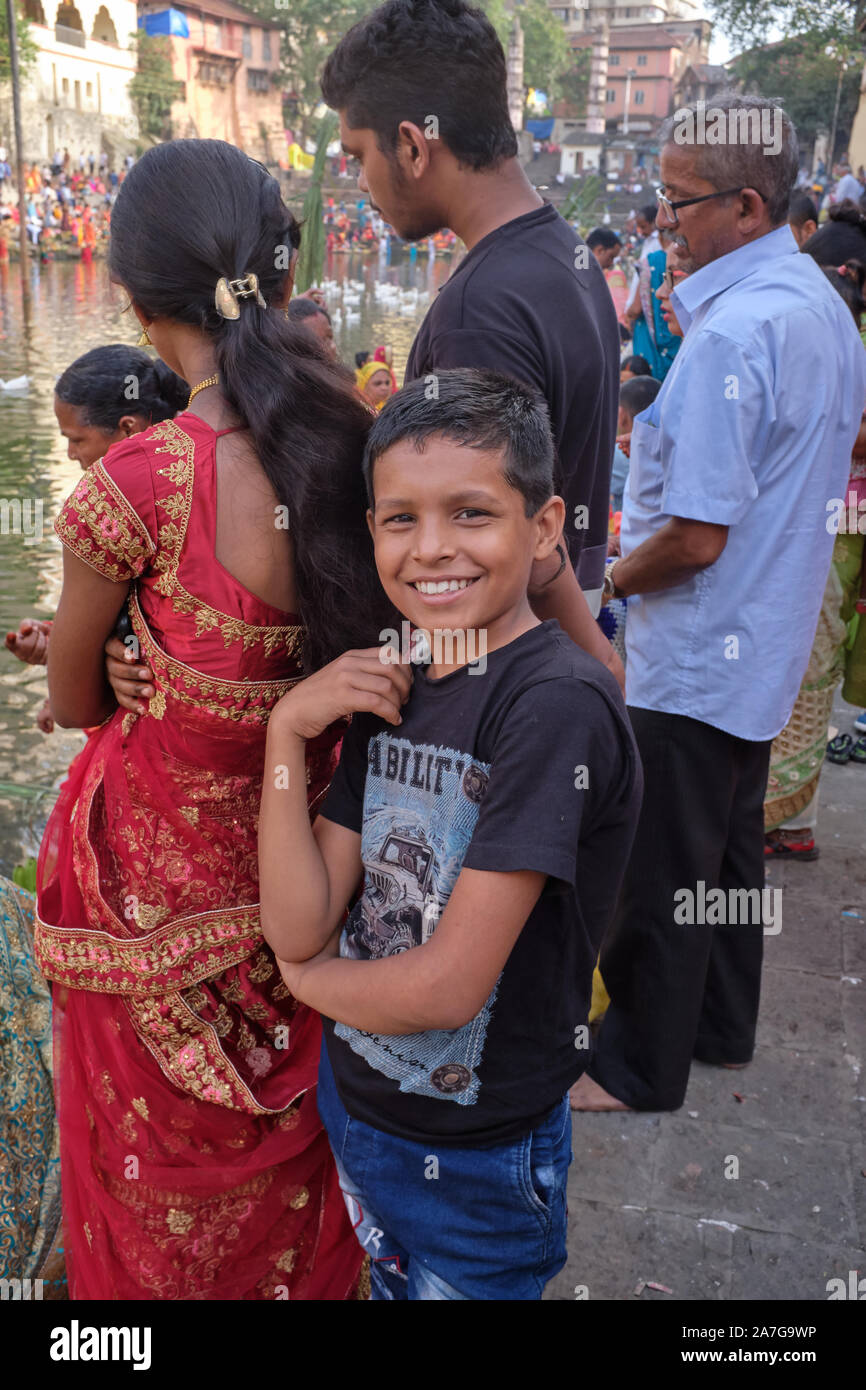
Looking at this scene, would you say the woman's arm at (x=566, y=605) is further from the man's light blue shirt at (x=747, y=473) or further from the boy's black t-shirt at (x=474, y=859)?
the man's light blue shirt at (x=747, y=473)

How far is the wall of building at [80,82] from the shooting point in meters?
36.1

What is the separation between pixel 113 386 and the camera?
8.68ft

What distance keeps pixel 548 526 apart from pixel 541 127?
242 ft

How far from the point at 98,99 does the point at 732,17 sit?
2222 cm

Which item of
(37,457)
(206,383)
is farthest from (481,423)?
(37,457)

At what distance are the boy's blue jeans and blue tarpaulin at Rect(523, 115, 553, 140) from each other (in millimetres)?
73510

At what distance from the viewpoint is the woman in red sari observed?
1486 mm

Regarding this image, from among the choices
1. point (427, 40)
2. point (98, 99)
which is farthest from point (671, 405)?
point (98, 99)

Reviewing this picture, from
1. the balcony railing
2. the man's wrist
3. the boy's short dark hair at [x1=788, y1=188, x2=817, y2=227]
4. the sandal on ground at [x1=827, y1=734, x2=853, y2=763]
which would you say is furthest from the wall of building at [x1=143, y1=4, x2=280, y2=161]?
the man's wrist

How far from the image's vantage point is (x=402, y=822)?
1382 millimetres

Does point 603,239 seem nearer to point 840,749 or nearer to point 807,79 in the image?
point 840,749

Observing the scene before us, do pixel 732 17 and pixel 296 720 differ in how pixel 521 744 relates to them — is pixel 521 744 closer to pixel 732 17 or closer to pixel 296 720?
pixel 296 720

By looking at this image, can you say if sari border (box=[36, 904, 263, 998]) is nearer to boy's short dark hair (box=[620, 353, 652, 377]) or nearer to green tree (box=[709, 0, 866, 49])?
boy's short dark hair (box=[620, 353, 652, 377])

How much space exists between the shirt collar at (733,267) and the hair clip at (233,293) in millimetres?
1252
